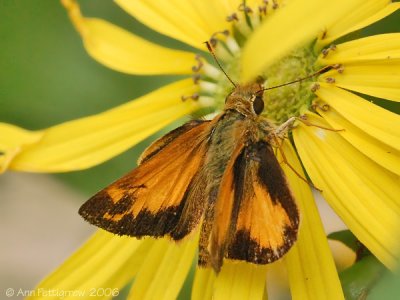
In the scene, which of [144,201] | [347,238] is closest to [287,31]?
[144,201]

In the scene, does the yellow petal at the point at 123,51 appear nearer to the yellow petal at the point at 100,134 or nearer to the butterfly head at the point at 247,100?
the yellow petal at the point at 100,134

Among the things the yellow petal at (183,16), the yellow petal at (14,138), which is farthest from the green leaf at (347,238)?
the yellow petal at (14,138)

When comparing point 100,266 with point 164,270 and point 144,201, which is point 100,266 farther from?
point 144,201

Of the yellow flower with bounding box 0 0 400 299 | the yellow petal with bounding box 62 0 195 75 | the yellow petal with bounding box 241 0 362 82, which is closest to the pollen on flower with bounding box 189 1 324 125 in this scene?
the yellow flower with bounding box 0 0 400 299

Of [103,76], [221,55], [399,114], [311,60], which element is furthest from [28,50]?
[399,114]

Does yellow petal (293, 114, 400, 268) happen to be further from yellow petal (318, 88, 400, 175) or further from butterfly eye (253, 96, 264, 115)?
butterfly eye (253, 96, 264, 115)

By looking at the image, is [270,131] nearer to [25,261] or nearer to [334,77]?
[334,77]
